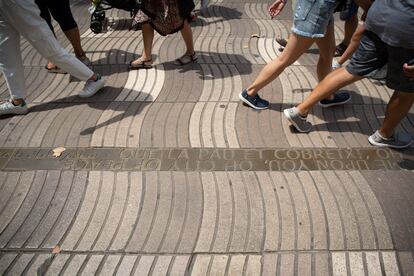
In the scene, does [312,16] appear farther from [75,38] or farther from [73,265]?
[75,38]

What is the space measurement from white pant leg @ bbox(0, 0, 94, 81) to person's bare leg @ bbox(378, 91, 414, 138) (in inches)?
107

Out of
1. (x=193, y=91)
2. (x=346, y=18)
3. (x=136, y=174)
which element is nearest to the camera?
(x=136, y=174)

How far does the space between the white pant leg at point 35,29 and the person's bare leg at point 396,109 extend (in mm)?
2721

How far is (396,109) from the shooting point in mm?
2615

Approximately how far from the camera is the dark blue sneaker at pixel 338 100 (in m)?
3.30

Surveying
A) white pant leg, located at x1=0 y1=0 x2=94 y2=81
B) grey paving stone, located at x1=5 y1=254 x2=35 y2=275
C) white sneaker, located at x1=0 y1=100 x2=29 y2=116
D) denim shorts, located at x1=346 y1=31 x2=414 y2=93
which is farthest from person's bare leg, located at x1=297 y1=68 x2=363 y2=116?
white sneaker, located at x1=0 y1=100 x2=29 y2=116

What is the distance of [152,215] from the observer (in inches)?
90.3

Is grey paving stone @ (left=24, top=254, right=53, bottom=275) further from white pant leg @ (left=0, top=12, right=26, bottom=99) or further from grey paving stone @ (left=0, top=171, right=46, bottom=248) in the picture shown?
white pant leg @ (left=0, top=12, right=26, bottom=99)

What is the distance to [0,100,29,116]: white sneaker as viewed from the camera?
10.4 feet

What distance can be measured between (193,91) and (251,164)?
1.23 metres

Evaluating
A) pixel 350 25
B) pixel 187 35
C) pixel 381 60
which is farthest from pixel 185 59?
pixel 381 60

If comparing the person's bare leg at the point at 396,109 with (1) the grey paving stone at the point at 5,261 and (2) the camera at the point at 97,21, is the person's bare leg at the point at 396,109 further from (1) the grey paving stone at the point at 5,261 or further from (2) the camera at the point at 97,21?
(2) the camera at the point at 97,21

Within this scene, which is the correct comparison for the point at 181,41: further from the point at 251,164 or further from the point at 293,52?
the point at 251,164

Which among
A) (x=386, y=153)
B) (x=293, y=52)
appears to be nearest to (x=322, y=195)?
(x=386, y=153)
